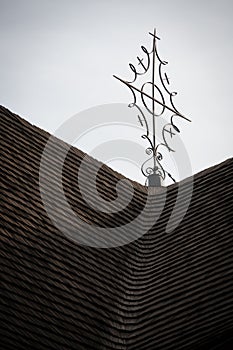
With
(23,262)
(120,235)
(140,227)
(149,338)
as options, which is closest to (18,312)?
(23,262)

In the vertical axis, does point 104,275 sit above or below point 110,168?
below

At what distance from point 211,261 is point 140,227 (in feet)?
7.15

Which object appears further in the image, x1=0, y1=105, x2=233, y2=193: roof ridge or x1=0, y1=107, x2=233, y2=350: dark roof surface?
x1=0, y1=105, x2=233, y2=193: roof ridge

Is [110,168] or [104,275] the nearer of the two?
[104,275]

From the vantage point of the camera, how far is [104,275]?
7340mm

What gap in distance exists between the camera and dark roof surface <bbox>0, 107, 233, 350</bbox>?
5.86 metres

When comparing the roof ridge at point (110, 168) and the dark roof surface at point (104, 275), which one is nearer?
the dark roof surface at point (104, 275)

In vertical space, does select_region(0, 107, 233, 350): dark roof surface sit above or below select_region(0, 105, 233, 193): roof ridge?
below

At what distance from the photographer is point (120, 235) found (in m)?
8.35

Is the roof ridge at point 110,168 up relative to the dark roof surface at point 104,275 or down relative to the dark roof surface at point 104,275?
up

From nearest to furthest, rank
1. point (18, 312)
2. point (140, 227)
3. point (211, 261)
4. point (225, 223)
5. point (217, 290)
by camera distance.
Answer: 1. point (18, 312)
2. point (217, 290)
3. point (211, 261)
4. point (225, 223)
5. point (140, 227)

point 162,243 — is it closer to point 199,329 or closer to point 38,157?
point 38,157

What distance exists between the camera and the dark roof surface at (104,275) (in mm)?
5863

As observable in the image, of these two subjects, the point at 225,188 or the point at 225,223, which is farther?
the point at 225,188
